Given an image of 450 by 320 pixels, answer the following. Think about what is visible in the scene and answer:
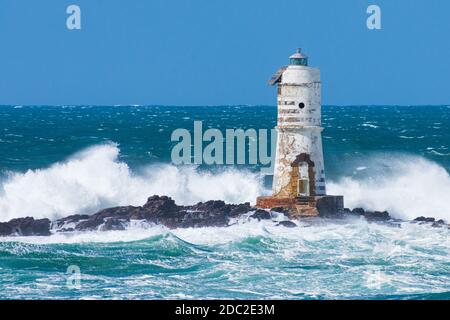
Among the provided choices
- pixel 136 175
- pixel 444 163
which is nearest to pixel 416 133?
pixel 444 163

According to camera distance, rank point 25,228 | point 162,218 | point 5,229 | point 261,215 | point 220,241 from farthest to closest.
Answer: point 162,218, point 261,215, point 5,229, point 25,228, point 220,241

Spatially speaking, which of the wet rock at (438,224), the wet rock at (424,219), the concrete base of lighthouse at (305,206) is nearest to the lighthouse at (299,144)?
Answer: the concrete base of lighthouse at (305,206)

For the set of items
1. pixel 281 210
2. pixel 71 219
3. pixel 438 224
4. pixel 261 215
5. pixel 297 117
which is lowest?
pixel 438 224

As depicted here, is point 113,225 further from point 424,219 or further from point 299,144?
point 424,219

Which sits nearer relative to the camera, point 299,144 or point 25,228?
point 25,228

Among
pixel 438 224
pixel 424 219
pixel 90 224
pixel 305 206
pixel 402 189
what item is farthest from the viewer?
pixel 402 189

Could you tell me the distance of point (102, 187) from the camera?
34688 mm

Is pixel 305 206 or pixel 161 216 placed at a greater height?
pixel 305 206

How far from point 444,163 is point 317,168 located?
53.2ft

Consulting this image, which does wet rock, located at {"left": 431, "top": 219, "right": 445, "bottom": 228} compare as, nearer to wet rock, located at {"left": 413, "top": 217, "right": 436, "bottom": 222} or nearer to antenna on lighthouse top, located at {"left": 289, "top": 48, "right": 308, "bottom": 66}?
wet rock, located at {"left": 413, "top": 217, "right": 436, "bottom": 222}

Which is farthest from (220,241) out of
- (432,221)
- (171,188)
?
(171,188)

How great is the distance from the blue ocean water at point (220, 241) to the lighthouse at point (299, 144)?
61 centimetres

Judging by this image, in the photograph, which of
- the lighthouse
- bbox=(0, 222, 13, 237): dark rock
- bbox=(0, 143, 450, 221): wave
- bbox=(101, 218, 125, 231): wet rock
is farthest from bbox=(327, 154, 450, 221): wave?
bbox=(0, 222, 13, 237): dark rock

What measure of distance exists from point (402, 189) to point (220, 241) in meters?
10.2
